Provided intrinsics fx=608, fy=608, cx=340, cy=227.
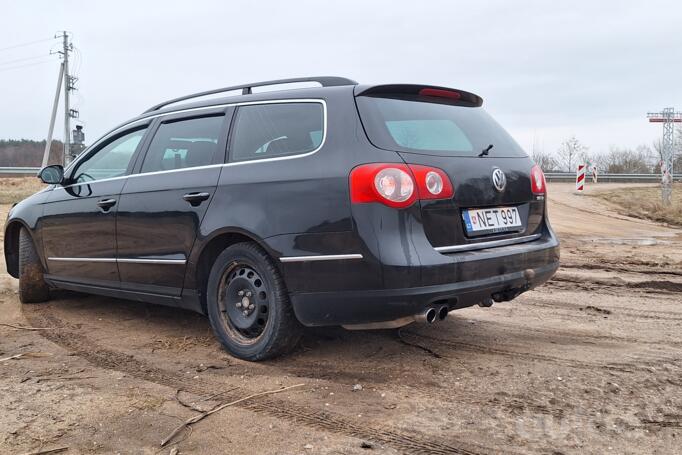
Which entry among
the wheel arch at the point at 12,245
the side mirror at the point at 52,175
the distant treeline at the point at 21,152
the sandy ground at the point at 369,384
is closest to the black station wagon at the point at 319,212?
the sandy ground at the point at 369,384

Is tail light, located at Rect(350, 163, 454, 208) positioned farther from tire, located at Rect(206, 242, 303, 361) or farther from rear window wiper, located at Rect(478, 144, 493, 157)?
tire, located at Rect(206, 242, 303, 361)

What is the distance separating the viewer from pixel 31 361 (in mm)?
3896

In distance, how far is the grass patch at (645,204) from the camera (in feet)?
56.1

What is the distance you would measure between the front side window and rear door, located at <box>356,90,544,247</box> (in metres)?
2.15

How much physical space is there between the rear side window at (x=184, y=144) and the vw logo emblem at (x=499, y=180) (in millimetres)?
1840

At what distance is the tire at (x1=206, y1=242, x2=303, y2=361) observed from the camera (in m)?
3.58

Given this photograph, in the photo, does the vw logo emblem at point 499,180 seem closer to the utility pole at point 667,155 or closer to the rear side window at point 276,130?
the rear side window at point 276,130

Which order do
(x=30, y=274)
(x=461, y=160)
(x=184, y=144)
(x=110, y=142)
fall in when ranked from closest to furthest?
(x=461, y=160) < (x=184, y=144) < (x=110, y=142) < (x=30, y=274)

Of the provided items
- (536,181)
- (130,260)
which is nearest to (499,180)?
(536,181)

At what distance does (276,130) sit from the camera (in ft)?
12.7

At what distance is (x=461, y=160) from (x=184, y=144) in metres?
2.02

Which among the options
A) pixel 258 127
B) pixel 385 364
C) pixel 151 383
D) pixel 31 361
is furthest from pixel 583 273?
pixel 31 361

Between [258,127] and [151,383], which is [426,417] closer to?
[151,383]

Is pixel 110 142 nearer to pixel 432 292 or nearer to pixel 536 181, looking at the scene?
pixel 432 292
